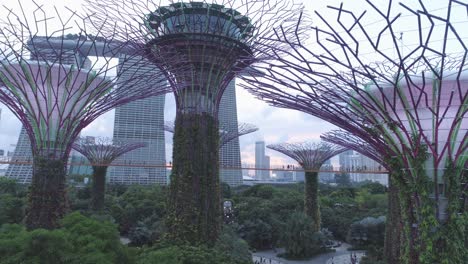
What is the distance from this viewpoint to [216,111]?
1506 centimetres

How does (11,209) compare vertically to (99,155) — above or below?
below

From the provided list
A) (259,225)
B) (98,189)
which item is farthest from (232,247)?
(98,189)

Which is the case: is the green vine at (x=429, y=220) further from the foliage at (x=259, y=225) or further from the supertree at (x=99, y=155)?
the supertree at (x=99, y=155)

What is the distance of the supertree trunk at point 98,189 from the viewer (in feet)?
85.8

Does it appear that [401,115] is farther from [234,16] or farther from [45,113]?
[45,113]

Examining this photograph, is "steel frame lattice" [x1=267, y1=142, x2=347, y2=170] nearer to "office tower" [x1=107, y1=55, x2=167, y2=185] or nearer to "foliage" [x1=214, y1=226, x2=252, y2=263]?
"foliage" [x1=214, y1=226, x2=252, y2=263]

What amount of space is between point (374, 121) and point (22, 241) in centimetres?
925

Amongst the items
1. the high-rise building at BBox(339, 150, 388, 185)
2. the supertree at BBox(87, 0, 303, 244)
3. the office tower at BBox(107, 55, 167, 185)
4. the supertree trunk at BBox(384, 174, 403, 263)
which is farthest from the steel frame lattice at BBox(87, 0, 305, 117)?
the office tower at BBox(107, 55, 167, 185)

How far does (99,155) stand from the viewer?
27.9m

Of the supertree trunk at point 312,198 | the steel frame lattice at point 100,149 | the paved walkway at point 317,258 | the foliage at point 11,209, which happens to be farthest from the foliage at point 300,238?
the foliage at point 11,209

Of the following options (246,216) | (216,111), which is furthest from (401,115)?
(246,216)

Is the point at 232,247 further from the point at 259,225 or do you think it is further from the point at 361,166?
the point at 361,166

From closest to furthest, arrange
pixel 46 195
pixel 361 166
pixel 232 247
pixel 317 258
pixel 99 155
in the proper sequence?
pixel 46 195 → pixel 232 247 → pixel 317 258 → pixel 99 155 → pixel 361 166

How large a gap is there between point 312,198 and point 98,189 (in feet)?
52.0
